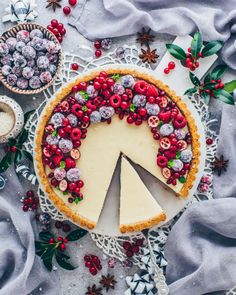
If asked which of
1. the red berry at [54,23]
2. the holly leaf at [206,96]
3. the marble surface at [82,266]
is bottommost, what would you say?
the marble surface at [82,266]

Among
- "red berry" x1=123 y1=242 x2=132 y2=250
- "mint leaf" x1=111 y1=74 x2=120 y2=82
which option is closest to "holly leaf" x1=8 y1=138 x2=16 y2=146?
"mint leaf" x1=111 y1=74 x2=120 y2=82

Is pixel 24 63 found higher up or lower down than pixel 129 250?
higher up

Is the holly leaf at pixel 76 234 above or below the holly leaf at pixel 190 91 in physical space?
below

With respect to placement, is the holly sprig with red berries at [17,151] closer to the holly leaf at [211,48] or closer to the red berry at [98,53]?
the red berry at [98,53]

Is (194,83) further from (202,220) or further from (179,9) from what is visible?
(202,220)

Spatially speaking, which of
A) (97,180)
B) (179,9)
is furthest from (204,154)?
(179,9)

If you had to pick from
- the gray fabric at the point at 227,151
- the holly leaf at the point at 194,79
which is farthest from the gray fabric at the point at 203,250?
the holly leaf at the point at 194,79

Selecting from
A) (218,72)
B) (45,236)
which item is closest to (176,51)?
(218,72)
